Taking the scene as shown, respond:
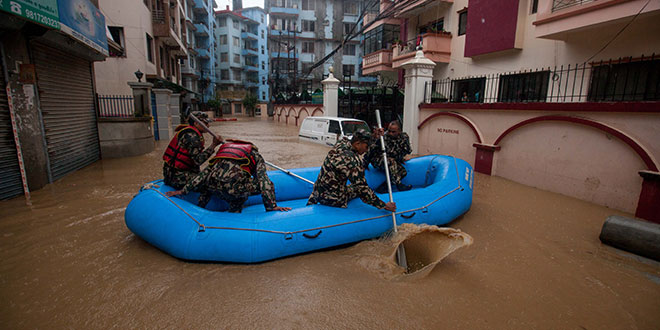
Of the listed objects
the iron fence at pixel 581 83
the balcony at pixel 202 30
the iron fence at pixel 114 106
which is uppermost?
the balcony at pixel 202 30

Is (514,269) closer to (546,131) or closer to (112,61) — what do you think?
(546,131)

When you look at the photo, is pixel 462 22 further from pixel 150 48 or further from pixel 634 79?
pixel 150 48

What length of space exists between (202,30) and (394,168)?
124 ft

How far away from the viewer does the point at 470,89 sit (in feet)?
42.9

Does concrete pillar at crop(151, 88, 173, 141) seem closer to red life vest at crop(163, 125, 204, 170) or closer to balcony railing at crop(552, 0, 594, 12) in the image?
red life vest at crop(163, 125, 204, 170)

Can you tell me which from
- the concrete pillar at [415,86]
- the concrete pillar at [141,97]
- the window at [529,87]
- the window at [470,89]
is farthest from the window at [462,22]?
the concrete pillar at [141,97]

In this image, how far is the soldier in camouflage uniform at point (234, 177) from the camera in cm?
384

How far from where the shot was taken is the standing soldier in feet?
14.1

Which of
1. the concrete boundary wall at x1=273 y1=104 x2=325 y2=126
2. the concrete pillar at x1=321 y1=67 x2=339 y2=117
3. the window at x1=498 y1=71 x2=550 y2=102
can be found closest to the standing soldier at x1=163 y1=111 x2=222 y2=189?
the window at x1=498 y1=71 x2=550 y2=102

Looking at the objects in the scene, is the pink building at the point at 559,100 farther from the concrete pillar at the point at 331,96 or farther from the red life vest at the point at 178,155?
the red life vest at the point at 178,155

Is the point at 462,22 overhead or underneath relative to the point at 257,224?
overhead

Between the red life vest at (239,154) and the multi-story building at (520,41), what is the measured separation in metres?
5.34

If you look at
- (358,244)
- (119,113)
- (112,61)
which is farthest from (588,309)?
(112,61)

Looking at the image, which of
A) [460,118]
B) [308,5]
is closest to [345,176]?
[460,118]
